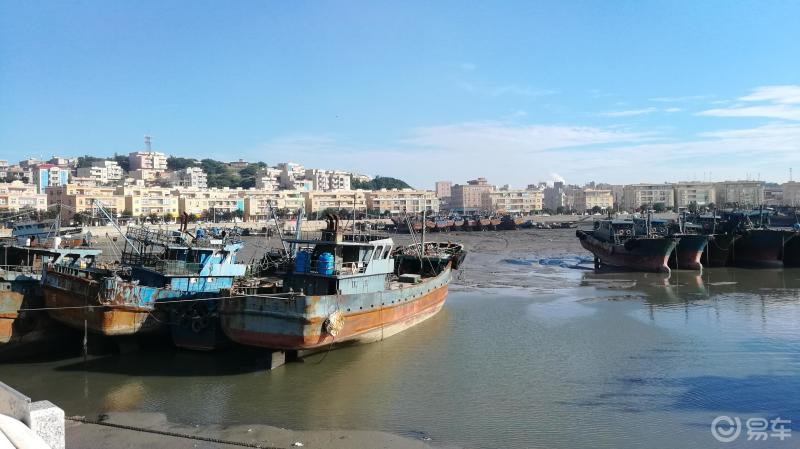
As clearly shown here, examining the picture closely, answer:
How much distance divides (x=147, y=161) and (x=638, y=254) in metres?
173

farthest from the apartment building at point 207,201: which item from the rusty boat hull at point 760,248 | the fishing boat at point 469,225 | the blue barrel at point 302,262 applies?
the blue barrel at point 302,262

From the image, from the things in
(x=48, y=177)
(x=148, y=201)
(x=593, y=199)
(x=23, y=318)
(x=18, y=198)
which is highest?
(x=48, y=177)

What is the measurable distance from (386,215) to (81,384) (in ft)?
407

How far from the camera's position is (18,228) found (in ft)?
118

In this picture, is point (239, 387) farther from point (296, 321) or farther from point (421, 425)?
point (421, 425)

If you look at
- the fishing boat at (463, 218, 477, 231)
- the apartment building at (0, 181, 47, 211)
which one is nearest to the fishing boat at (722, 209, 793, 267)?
the fishing boat at (463, 218, 477, 231)

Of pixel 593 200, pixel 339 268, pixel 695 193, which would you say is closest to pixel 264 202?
pixel 593 200

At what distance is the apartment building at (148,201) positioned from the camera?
358ft

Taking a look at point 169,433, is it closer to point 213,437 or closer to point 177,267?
point 213,437

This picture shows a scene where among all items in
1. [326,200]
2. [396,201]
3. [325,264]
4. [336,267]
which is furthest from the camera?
[396,201]

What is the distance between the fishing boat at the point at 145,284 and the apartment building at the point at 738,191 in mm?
174576

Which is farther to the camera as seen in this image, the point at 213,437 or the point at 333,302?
the point at 333,302

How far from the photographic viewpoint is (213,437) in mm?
13305

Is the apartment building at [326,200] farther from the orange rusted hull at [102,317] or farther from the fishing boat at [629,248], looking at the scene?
the orange rusted hull at [102,317]
